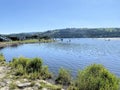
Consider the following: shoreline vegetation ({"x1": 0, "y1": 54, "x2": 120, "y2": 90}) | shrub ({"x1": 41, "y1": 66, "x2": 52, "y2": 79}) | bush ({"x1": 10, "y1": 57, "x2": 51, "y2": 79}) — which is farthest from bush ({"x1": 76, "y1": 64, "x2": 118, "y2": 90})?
shrub ({"x1": 41, "y1": 66, "x2": 52, "y2": 79})

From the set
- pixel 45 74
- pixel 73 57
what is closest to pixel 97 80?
pixel 45 74

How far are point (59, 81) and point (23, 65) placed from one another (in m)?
4.87

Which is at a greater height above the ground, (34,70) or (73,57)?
(34,70)

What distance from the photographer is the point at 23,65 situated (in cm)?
1827

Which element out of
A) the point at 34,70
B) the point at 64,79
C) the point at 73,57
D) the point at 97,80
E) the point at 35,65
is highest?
the point at 97,80

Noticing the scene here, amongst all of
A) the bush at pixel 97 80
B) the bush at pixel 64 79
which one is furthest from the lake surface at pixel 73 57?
the bush at pixel 97 80

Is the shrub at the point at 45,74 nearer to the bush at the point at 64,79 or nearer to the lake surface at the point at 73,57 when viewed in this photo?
the bush at the point at 64,79

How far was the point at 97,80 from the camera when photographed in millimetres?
10797

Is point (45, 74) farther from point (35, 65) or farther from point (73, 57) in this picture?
point (73, 57)

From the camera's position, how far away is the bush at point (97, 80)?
A: 10.5 metres

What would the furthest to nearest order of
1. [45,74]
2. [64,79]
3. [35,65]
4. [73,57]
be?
[73,57], [35,65], [45,74], [64,79]

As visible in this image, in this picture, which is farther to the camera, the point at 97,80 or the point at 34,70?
the point at 34,70

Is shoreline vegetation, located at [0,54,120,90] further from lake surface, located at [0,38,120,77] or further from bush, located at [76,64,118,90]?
lake surface, located at [0,38,120,77]

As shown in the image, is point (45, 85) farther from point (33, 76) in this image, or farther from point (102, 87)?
point (102, 87)
